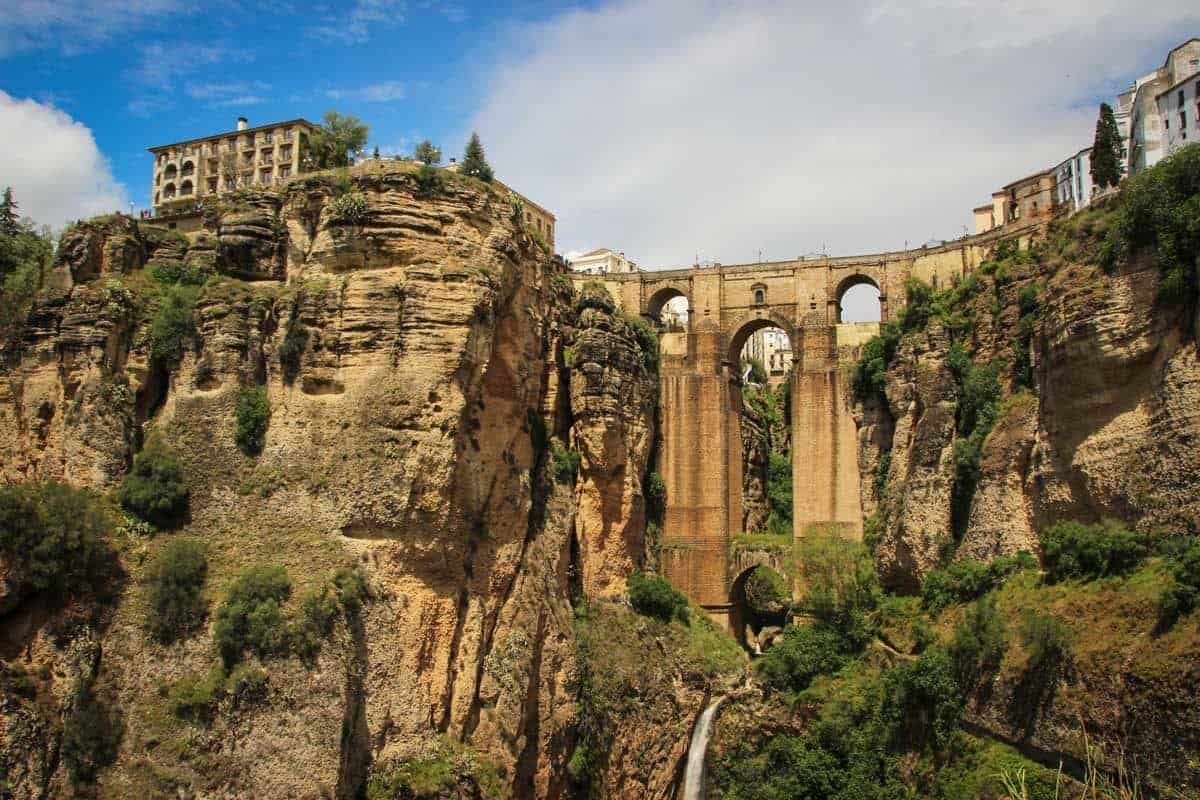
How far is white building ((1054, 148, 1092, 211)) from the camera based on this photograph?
53.6 m

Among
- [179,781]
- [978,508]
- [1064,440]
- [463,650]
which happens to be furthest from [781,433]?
[179,781]

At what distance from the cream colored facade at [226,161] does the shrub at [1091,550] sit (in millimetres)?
36647

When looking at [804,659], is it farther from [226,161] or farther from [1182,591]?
[226,161]

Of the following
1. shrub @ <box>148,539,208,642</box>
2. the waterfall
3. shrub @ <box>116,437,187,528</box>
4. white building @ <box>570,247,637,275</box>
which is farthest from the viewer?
white building @ <box>570,247,637,275</box>

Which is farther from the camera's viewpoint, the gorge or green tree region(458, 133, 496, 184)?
green tree region(458, 133, 496, 184)

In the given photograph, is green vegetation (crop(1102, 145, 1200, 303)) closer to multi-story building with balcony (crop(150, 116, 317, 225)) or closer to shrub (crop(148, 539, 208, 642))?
shrub (crop(148, 539, 208, 642))

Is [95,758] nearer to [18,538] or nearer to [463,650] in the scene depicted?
[18,538]

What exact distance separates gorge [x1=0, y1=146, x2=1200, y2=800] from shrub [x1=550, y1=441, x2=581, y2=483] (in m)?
0.16

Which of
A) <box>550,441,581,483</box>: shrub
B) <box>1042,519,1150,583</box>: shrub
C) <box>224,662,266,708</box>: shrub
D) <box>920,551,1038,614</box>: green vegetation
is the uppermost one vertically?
<box>550,441,581,483</box>: shrub

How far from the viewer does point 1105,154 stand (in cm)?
4109

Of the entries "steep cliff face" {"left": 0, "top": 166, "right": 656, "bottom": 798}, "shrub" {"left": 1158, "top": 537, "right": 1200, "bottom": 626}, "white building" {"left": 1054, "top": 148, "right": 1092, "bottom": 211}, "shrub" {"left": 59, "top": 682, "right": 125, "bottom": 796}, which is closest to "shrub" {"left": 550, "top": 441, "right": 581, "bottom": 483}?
"steep cliff face" {"left": 0, "top": 166, "right": 656, "bottom": 798}

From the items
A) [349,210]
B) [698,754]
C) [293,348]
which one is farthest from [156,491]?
[698,754]

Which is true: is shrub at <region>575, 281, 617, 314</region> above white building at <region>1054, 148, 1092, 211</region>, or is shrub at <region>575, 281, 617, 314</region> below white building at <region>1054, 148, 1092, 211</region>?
below

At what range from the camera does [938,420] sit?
41.5 m
